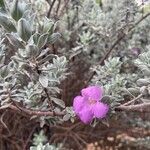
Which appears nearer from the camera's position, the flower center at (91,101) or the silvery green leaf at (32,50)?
the silvery green leaf at (32,50)

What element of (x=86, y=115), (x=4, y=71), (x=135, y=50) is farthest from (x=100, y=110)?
(x=135, y=50)

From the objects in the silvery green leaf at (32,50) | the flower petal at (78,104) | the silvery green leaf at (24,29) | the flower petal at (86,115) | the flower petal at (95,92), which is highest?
the silvery green leaf at (24,29)

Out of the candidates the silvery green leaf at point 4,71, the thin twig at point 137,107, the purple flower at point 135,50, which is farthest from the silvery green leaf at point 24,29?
the purple flower at point 135,50

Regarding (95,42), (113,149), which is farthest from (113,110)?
(113,149)

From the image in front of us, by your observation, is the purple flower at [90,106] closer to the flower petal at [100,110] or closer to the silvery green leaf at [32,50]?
the flower petal at [100,110]

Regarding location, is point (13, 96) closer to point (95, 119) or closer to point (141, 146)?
point (95, 119)

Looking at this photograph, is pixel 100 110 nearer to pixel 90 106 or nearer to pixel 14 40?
pixel 90 106

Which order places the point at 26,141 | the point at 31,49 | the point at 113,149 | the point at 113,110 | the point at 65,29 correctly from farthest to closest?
1. the point at 113,149
2. the point at 65,29
3. the point at 26,141
4. the point at 113,110
5. the point at 31,49
